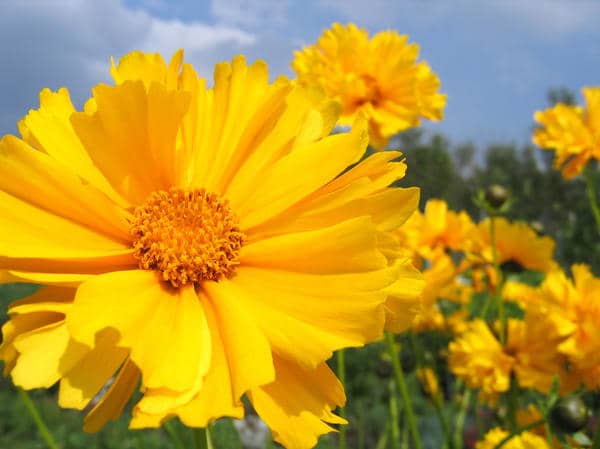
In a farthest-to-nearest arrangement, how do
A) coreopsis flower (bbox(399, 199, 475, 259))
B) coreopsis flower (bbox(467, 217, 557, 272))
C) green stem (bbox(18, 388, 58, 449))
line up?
coreopsis flower (bbox(399, 199, 475, 259)) → coreopsis flower (bbox(467, 217, 557, 272)) → green stem (bbox(18, 388, 58, 449))

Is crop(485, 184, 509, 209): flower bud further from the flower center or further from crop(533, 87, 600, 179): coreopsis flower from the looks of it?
the flower center

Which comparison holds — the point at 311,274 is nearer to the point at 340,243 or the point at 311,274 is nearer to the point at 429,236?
the point at 340,243

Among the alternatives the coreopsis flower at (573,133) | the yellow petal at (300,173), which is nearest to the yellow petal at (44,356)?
the yellow petal at (300,173)

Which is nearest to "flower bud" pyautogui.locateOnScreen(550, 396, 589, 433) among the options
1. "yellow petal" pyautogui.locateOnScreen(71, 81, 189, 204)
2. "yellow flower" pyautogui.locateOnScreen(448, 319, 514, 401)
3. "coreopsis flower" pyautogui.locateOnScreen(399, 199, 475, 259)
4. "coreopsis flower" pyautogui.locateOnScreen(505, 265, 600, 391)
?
"coreopsis flower" pyautogui.locateOnScreen(505, 265, 600, 391)

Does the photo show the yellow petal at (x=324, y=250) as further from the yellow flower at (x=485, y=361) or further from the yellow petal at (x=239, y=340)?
the yellow flower at (x=485, y=361)

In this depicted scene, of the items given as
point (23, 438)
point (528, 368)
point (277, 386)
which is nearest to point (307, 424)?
point (277, 386)

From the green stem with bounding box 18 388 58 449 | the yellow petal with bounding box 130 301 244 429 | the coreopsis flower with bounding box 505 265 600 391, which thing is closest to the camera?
the yellow petal with bounding box 130 301 244 429

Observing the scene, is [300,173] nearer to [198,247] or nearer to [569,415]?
[198,247]
